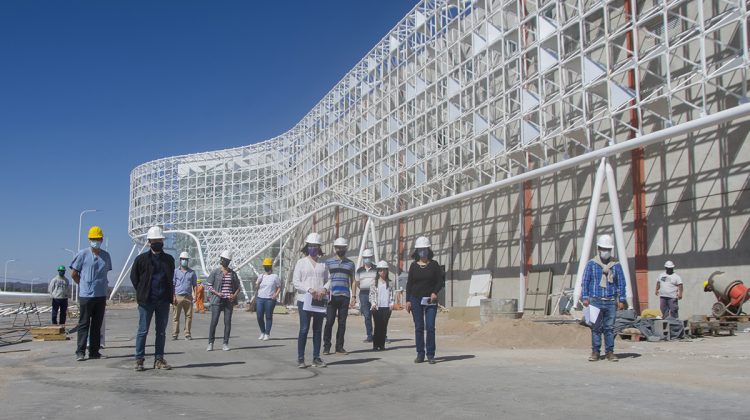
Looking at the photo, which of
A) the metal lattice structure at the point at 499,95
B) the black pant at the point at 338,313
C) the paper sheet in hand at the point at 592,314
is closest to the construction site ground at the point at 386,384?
the black pant at the point at 338,313

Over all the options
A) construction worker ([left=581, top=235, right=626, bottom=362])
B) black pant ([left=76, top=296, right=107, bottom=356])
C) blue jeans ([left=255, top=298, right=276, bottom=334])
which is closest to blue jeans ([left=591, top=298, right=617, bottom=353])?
construction worker ([left=581, top=235, right=626, bottom=362])

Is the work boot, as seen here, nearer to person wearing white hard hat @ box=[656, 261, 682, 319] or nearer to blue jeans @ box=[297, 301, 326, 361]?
blue jeans @ box=[297, 301, 326, 361]

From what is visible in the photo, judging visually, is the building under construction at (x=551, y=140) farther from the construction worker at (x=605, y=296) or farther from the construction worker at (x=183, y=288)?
the construction worker at (x=183, y=288)

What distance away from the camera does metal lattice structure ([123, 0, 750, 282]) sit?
64.5 feet

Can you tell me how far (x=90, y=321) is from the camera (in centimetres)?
1010

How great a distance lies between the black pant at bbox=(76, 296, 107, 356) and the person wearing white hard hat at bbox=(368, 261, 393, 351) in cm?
460

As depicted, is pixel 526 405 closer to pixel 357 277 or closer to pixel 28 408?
pixel 28 408

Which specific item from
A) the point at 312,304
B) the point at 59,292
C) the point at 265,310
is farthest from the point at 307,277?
the point at 59,292

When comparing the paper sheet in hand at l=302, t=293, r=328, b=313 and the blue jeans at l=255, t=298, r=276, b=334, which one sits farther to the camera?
the blue jeans at l=255, t=298, r=276, b=334

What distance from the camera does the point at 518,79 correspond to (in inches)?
1109

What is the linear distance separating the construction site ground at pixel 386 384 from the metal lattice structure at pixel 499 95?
10245mm

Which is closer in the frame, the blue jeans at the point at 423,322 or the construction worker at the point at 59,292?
the blue jeans at the point at 423,322

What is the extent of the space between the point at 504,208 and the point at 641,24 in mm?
11364

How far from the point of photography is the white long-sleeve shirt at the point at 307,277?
9.58 meters
